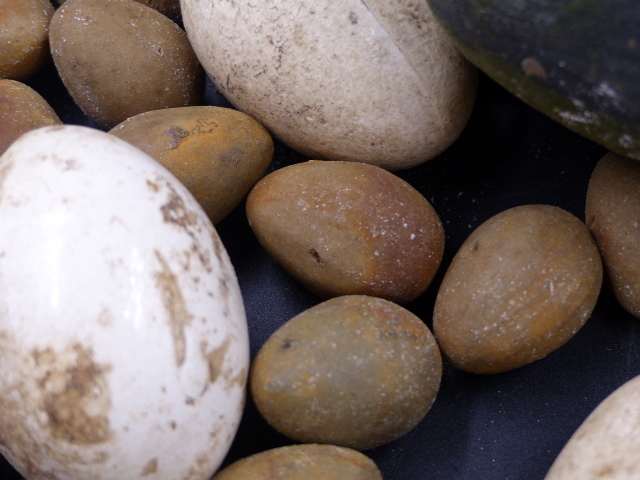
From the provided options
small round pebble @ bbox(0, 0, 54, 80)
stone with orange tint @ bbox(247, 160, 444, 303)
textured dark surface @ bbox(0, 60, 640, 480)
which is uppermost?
small round pebble @ bbox(0, 0, 54, 80)

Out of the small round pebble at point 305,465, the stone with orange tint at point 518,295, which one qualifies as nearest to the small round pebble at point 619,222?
the stone with orange tint at point 518,295

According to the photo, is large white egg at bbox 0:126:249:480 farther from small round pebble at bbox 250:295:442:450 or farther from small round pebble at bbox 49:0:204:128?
small round pebble at bbox 49:0:204:128

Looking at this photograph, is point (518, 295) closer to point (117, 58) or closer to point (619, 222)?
point (619, 222)

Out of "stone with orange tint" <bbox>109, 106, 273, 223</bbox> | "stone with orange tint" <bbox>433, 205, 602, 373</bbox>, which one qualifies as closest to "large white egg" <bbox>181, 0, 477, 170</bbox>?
"stone with orange tint" <bbox>109, 106, 273, 223</bbox>

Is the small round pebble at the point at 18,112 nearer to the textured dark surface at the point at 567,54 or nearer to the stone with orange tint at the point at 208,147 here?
the stone with orange tint at the point at 208,147

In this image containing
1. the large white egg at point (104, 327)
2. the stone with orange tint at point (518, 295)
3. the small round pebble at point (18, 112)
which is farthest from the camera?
the small round pebble at point (18, 112)

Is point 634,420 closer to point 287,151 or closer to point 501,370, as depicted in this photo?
point 501,370

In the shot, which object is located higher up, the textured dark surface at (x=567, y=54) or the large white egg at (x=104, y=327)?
the textured dark surface at (x=567, y=54)
